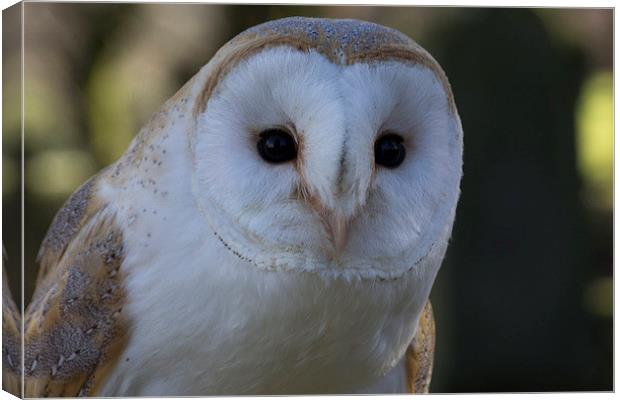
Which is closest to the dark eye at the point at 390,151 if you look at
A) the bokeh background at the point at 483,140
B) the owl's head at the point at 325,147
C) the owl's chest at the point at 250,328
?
the owl's head at the point at 325,147

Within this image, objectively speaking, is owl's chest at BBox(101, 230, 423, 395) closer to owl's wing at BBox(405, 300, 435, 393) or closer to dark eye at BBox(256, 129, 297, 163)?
owl's wing at BBox(405, 300, 435, 393)

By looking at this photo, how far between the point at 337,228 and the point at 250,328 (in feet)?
1.07

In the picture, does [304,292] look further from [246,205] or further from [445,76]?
[445,76]

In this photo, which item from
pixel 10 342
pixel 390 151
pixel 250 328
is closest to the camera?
pixel 390 151

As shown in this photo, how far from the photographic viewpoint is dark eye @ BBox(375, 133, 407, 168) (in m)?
2.24

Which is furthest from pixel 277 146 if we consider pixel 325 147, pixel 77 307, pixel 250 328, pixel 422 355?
pixel 422 355

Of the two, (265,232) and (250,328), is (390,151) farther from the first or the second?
(250,328)

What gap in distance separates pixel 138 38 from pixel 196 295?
1.91 feet

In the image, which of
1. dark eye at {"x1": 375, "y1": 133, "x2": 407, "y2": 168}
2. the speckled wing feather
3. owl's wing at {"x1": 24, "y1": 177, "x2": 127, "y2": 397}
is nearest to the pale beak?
dark eye at {"x1": 375, "y1": 133, "x2": 407, "y2": 168}

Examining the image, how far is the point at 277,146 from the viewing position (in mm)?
2209

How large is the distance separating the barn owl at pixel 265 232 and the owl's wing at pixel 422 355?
0.04m

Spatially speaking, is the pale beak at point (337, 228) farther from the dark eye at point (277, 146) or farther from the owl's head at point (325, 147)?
the dark eye at point (277, 146)

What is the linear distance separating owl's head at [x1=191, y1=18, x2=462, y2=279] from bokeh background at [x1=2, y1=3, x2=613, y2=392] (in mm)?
286

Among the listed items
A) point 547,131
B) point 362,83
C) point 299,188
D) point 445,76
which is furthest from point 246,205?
point 547,131
